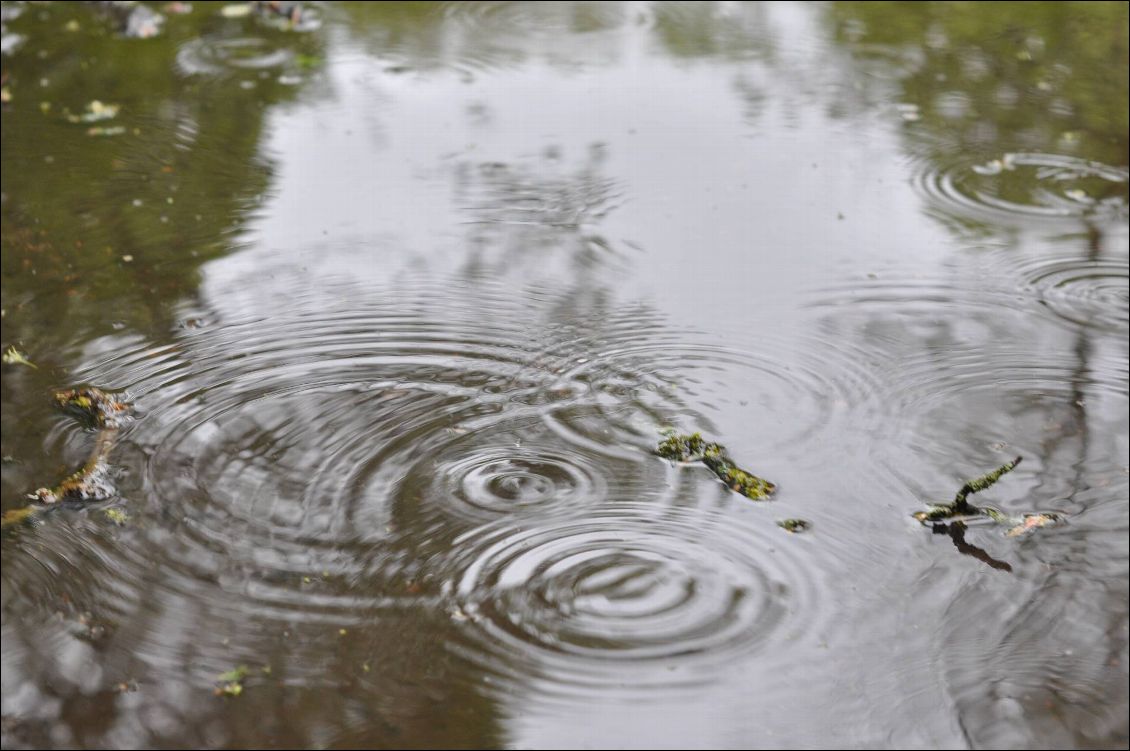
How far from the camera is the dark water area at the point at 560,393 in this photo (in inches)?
95.9

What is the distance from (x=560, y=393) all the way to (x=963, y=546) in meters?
1.19

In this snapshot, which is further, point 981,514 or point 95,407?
point 95,407

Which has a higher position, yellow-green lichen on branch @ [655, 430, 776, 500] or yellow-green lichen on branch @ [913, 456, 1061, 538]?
yellow-green lichen on branch @ [655, 430, 776, 500]

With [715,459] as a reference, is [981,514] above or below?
below

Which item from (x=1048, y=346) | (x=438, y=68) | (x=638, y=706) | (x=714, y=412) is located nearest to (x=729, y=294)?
(x=714, y=412)

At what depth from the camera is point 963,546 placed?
281cm

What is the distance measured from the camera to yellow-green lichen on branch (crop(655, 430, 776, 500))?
2.94m

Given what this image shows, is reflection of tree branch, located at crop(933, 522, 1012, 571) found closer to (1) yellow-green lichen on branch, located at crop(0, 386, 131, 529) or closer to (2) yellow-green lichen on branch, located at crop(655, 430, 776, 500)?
(2) yellow-green lichen on branch, located at crop(655, 430, 776, 500)

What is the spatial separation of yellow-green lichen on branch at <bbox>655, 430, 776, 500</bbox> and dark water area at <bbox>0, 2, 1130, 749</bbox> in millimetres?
44

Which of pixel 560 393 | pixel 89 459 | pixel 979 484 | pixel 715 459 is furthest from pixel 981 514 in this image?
pixel 89 459

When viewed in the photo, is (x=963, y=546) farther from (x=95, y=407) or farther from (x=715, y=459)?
(x=95, y=407)

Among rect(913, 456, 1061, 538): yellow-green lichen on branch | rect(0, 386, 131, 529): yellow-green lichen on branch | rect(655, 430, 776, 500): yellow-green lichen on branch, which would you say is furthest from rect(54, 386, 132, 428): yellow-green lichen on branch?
rect(913, 456, 1061, 538): yellow-green lichen on branch

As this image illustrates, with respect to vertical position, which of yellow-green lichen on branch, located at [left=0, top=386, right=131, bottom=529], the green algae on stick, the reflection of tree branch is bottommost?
the reflection of tree branch

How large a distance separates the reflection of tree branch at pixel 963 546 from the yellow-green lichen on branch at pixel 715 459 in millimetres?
442
